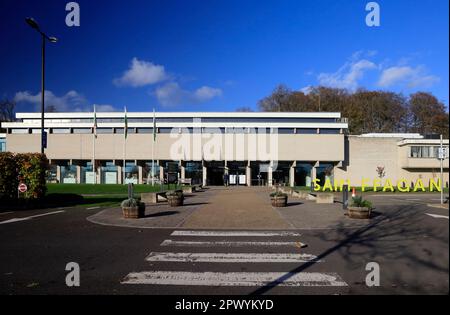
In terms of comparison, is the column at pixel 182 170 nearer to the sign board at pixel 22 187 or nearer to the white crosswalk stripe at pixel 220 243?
the sign board at pixel 22 187

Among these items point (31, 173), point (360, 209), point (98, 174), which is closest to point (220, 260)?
point (360, 209)

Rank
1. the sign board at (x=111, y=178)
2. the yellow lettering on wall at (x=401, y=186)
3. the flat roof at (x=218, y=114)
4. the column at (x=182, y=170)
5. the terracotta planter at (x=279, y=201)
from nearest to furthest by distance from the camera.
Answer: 1. the terracotta planter at (x=279, y=201)
2. the yellow lettering on wall at (x=401, y=186)
3. the column at (x=182, y=170)
4. the sign board at (x=111, y=178)
5. the flat roof at (x=218, y=114)

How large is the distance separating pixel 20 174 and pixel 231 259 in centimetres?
1744

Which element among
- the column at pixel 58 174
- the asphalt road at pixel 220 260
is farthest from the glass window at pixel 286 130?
the asphalt road at pixel 220 260

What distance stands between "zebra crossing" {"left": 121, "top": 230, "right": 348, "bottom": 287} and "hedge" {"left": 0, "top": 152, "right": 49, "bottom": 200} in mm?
12927

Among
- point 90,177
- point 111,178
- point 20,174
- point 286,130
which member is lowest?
point 111,178

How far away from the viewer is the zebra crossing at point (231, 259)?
6.51m

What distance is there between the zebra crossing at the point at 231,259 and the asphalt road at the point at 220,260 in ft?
0.06

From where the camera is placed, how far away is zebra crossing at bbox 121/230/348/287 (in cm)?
651

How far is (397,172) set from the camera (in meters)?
65.2

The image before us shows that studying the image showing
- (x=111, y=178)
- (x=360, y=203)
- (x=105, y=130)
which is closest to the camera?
(x=360, y=203)

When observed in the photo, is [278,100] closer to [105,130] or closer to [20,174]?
[105,130]

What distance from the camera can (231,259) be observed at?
8.26 metres
